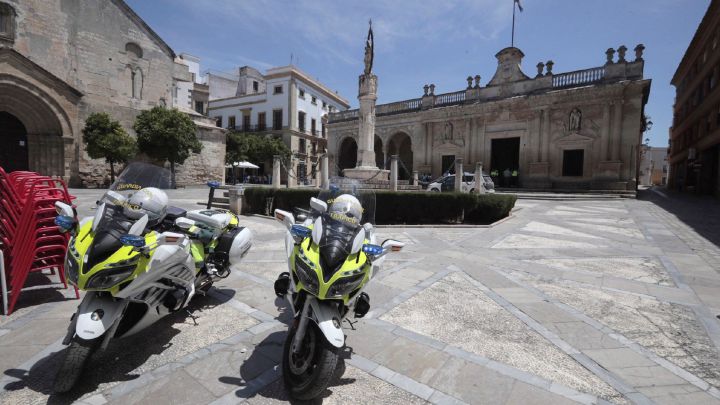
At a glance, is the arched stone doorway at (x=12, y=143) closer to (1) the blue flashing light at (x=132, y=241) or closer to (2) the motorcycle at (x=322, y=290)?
(1) the blue flashing light at (x=132, y=241)

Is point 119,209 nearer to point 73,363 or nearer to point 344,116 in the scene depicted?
point 73,363

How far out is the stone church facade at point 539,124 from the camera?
2108 cm

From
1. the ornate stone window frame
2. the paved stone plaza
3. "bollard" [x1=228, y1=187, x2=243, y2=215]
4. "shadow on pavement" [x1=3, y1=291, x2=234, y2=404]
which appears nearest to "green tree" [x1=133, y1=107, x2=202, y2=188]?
the ornate stone window frame

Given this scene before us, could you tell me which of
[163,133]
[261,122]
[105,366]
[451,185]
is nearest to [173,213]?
[105,366]

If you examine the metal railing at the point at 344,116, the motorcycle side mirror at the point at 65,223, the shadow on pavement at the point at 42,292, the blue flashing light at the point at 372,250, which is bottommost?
the shadow on pavement at the point at 42,292

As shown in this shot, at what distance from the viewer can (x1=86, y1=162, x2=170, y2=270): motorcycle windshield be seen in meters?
2.29

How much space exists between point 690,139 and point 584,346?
37.0 m

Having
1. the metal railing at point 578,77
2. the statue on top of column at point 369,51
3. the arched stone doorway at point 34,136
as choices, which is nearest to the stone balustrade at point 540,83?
the metal railing at point 578,77

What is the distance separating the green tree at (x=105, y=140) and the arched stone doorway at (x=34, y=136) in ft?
5.01

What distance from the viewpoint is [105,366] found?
2588 millimetres

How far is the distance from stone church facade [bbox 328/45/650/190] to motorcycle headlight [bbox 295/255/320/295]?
16161 millimetres

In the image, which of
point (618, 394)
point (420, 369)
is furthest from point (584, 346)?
point (420, 369)

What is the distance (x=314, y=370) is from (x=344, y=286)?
56 cm

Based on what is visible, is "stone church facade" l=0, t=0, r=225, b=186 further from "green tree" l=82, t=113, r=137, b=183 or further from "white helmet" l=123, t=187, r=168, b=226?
"white helmet" l=123, t=187, r=168, b=226
